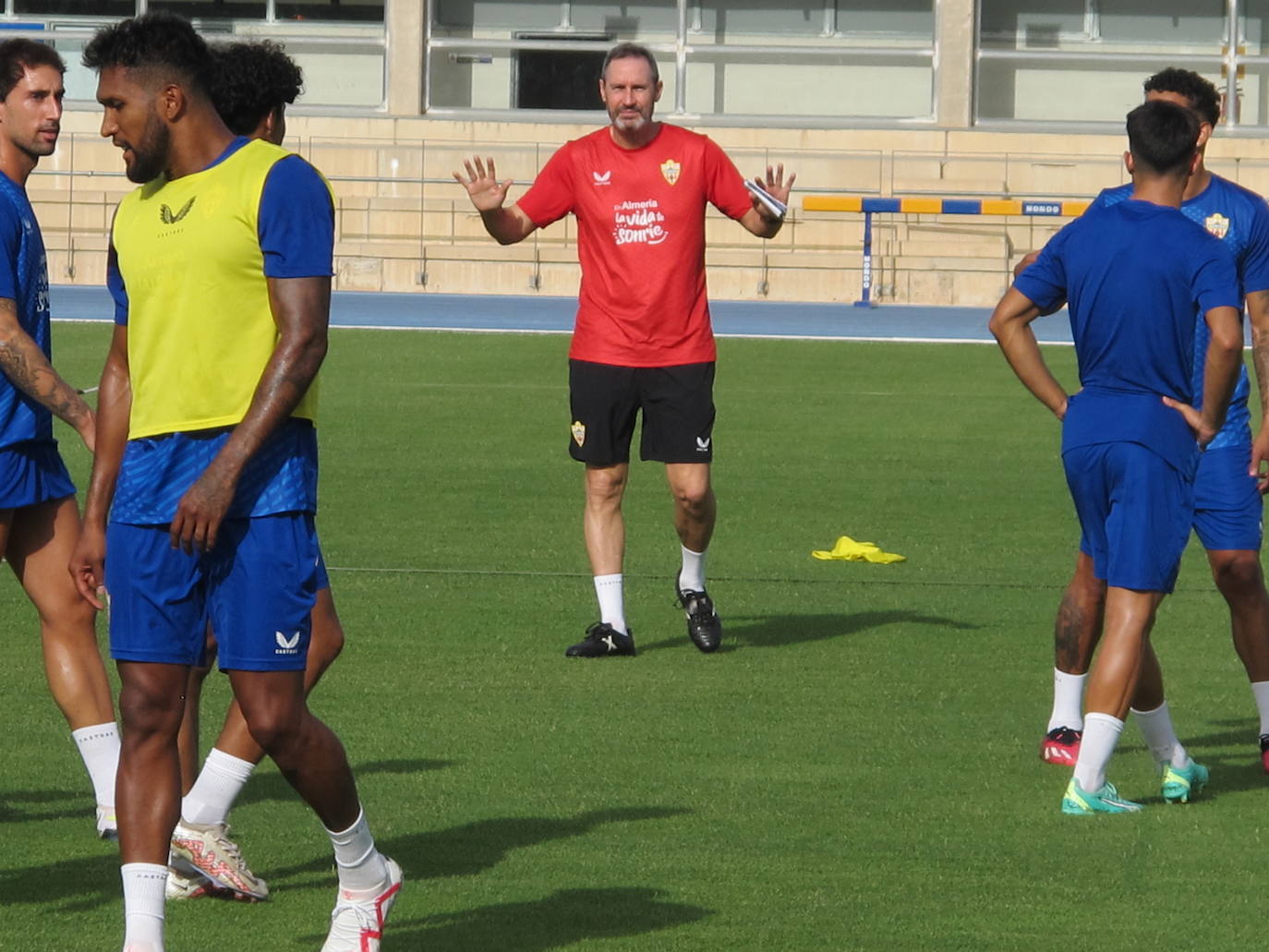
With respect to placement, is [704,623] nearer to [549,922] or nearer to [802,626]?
[802,626]

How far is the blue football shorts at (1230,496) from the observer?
6582 millimetres

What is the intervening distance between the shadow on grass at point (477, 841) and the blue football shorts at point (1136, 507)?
1.38m

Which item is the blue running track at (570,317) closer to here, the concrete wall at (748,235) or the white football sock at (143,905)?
the concrete wall at (748,235)

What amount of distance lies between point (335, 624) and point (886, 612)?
4288 millimetres

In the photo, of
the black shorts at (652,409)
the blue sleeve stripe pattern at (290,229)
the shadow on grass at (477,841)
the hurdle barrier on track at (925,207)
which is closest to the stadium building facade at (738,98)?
the hurdle barrier on track at (925,207)

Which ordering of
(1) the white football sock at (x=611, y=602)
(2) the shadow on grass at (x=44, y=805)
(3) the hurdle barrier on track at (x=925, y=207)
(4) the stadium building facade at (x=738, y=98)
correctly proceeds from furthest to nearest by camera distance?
(4) the stadium building facade at (x=738, y=98) → (3) the hurdle barrier on track at (x=925, y=207) → (1) the white football sock at (x=611, y=602) → (2) the shadow on grass at (x=44, y=805)

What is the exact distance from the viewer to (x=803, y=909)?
5.27 meters

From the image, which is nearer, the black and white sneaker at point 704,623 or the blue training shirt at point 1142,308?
the blue training shirt at point 1142,308

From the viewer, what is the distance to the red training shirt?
8.83 metres

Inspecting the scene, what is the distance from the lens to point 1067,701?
6801 millimetres

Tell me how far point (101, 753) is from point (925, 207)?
23443 millimetres

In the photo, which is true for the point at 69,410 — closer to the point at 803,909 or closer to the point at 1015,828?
the point at 803,909

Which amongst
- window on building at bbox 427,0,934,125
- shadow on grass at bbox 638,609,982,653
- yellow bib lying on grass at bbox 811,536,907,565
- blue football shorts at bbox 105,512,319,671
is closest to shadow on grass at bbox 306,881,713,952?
blue football shorts at bbox 105,512,319,671

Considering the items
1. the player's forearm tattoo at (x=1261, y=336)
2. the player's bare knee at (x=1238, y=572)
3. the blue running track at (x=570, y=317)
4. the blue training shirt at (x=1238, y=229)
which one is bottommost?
the blue running track at (x=570, y=317)
